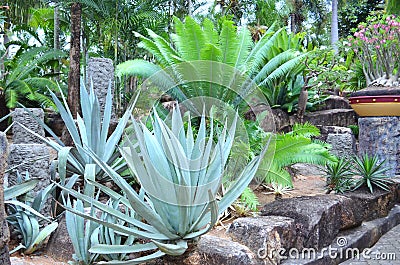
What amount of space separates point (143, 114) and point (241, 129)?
98cm

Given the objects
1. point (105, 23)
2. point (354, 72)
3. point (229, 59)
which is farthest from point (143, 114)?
point (354, 72)

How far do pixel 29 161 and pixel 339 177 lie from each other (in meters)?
3.05

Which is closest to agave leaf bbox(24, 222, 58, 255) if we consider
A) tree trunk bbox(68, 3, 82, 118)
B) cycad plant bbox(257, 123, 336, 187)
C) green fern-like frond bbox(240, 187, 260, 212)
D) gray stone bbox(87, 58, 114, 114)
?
green fern-like frond bbox(240, 187, 260, 212)

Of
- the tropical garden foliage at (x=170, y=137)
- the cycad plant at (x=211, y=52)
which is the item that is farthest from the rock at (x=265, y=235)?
the cycad plant at (x=211, y=52)

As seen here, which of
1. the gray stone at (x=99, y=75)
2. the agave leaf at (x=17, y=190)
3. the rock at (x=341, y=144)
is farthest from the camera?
the gray stone at (x=99, y=75)

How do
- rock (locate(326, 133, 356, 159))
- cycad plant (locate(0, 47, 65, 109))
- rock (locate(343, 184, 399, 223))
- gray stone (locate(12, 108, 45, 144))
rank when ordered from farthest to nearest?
cycad plant (locate(0, 47, 65, 109)) < rock (locate(326, 133, 356, 159)) < gray stone (locate(12, 108, 45, 144)) < rock (locate(343, 184, 399, 223))

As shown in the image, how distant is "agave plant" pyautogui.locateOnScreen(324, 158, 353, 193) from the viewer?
14.3ft

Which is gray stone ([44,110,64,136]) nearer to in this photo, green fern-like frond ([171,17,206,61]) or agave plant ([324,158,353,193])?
green fern-like frond ([171,17,206,61])

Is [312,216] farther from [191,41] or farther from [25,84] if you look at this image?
[25,84]

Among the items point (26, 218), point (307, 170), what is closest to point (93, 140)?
point (26, 218)

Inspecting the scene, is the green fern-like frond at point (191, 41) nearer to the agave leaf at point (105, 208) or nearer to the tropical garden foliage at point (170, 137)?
the tropical garden foliage at point (170, 137)

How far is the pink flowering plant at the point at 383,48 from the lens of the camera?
5934 millimetres

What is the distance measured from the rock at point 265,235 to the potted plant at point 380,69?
120 inches

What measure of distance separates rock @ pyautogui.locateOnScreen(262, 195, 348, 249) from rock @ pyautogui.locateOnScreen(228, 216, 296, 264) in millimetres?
127
